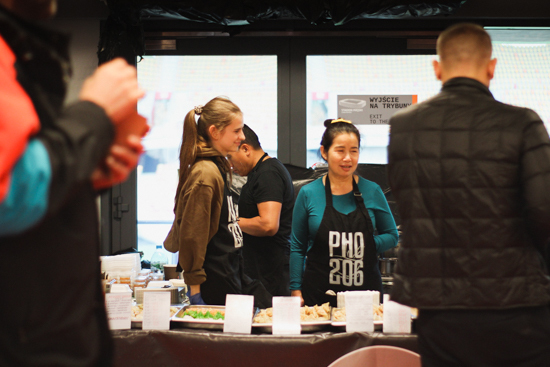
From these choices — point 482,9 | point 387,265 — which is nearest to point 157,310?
point 387,265

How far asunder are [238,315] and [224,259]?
0.28m

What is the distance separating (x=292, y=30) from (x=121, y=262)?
2.39 metres

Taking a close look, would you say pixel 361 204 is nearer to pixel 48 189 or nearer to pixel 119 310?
pixel 119 310

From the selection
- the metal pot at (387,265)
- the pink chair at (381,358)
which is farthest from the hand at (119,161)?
the metal pot at (387,265)

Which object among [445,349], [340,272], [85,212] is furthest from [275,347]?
[85,212]

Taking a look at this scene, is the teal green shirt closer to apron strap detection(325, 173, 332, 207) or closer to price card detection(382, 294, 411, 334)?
apron strap detection(325, 173, 332, 207)

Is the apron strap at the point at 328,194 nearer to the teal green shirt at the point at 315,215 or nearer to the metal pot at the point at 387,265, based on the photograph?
the teal green shirt at the point at 315,215

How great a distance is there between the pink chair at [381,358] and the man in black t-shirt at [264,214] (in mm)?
1155

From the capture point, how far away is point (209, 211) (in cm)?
207

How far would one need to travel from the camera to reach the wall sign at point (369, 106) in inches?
164

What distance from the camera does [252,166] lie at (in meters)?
3.04

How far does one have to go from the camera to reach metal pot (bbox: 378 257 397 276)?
11.0 feet

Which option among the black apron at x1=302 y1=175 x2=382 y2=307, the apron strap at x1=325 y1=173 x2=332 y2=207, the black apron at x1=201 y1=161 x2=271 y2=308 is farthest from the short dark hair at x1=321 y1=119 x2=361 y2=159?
the black apron at x1=201 y1=161 x2=271 y2=308

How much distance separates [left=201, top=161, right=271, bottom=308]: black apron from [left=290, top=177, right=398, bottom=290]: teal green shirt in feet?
1.38
